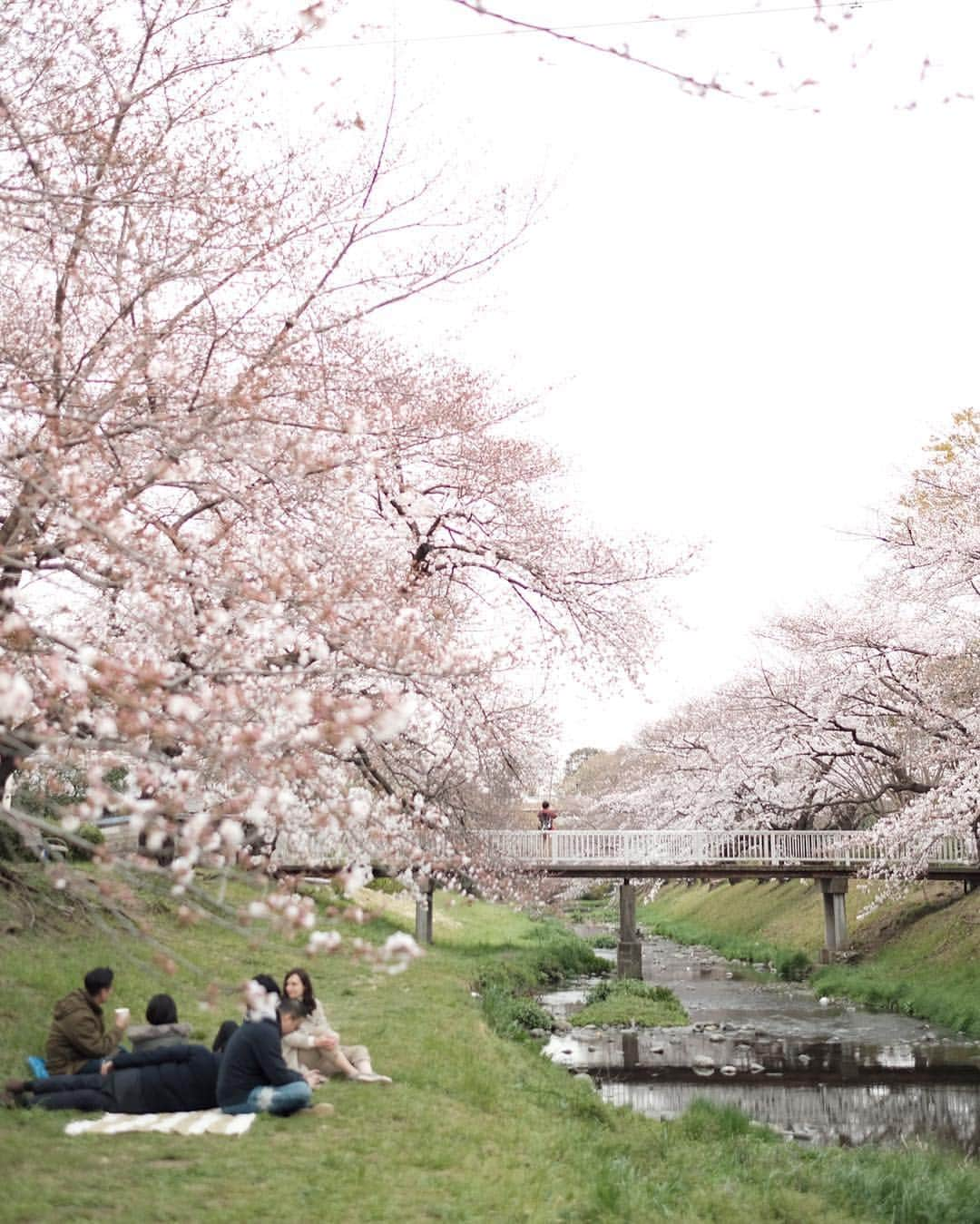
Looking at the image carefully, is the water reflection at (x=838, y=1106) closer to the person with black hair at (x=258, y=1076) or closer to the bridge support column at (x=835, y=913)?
the person with black hair at (x=258, y=1076)

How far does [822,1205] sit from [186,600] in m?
6.00

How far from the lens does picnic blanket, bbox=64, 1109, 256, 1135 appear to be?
6.77m

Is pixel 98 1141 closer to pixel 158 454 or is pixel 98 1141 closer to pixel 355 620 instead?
pixel 355 620

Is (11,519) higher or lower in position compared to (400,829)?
higher

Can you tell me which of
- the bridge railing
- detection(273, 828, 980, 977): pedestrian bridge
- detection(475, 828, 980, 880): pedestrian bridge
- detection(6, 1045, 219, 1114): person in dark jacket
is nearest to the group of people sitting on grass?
detection(6, 1045, 219, 1114): person in dark jacket

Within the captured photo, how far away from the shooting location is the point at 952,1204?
845 cm

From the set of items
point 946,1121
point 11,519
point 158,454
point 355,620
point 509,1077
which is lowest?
point 946,1121

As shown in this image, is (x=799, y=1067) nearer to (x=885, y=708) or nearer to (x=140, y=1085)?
(x=885, y=708)

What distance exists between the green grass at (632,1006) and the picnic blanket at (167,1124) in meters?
12.0

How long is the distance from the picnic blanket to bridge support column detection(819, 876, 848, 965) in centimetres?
2130

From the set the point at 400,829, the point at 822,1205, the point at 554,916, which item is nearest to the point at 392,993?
the point at 400,829

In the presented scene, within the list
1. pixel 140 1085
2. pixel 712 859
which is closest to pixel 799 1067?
pixel 140 1085

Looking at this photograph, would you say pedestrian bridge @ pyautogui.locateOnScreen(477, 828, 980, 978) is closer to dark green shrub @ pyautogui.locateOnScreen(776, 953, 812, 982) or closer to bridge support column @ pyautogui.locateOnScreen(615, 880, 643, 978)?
bridge support column @ pyautogui.locateOnScreen(615, 880, 643, 978)

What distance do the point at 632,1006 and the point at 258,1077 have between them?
1308 cm
